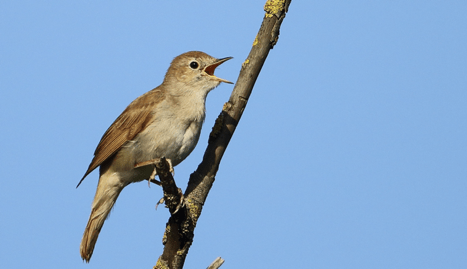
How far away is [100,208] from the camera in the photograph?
607 cm

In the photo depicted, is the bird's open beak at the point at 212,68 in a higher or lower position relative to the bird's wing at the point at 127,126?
higher

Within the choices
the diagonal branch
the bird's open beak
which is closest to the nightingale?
the bird's open beak

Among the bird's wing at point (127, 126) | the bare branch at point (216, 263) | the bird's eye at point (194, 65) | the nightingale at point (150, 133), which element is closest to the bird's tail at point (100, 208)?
the nightingale at point (150, 133)

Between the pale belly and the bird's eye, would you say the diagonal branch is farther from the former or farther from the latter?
the bird's eye

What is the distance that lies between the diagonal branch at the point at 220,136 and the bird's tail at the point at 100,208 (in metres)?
1.24

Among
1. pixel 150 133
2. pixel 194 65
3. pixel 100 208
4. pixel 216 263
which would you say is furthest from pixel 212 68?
pixel 216 263

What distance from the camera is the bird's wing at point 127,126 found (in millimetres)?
5711

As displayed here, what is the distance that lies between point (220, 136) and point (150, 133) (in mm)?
860

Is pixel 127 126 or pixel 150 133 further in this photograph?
pixel 127 126

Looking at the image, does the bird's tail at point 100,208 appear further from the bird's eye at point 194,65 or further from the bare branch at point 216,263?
the bare branch at point 216,263

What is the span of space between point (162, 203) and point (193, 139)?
47.2 inches

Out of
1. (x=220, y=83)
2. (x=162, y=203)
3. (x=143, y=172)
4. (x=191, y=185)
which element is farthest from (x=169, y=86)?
(x=162, y=203)

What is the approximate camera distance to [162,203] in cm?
471

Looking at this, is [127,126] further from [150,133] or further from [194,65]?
[194,65]
